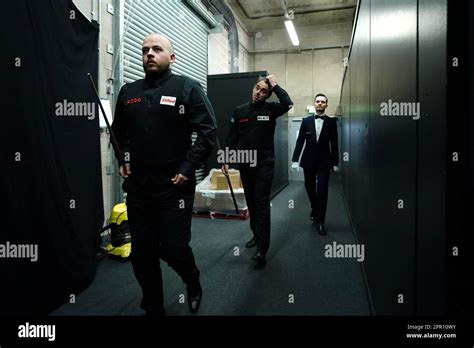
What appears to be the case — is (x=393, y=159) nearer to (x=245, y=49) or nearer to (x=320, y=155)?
(x=320, y=155)

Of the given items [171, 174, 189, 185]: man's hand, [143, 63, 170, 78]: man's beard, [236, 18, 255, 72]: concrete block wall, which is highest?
[236, 18, 255, 72]: concrete block wall

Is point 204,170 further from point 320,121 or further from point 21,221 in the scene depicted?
point 21,221

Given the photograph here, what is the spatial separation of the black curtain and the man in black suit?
2.33 meters

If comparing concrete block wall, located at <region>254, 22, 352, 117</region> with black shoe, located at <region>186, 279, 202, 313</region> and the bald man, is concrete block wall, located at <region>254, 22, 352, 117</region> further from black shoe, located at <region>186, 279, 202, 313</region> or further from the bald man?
black shoe, located at <region>186, 279, 202, 313</region>

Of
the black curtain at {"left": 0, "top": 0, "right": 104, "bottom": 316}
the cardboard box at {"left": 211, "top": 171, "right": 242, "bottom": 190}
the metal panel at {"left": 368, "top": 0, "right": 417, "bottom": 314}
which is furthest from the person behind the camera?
the cardboard box at {"left": 211, "top": 171, "right": 242, "bottom": 190}

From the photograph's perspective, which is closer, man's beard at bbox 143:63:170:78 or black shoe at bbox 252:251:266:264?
man's beard at bbox 143:63:170:78

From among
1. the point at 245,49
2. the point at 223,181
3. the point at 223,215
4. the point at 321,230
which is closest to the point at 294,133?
the point at 245,49

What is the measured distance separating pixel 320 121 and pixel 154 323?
284 cm

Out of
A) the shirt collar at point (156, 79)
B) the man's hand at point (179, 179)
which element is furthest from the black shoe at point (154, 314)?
the shirt collar at point (156, 79)

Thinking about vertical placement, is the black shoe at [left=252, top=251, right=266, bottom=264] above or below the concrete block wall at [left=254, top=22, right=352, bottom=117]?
below

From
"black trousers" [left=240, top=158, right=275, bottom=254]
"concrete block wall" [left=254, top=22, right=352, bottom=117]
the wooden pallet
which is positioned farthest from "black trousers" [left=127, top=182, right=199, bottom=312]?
"concrete block wall" [left=254, top=22, right=352, bottom=117]

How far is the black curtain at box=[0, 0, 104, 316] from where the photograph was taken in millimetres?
1586

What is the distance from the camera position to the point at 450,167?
0.78 metres

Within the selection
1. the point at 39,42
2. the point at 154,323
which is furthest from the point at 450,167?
the point at 39,42
